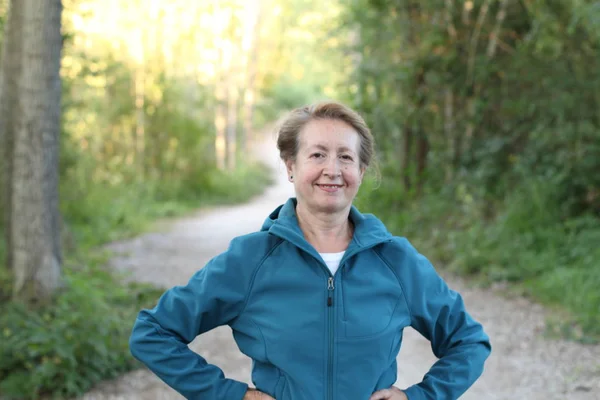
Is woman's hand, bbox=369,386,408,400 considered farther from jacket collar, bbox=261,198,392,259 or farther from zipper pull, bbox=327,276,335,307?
jacket collar, bbox=261,198,392,259

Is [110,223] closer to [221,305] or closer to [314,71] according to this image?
[221,305]

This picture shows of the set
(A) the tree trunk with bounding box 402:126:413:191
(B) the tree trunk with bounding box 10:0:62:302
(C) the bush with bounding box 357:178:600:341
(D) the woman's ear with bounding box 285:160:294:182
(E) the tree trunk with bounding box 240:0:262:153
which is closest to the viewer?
(D) the woman's ear with bounding box 285:160:294:182

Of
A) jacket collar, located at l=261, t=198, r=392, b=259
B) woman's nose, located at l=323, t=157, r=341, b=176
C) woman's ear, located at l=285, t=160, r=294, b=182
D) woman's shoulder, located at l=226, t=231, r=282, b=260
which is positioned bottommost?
woman's shoulder, located at l=226, t=231, r=282, b=260

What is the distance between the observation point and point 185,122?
647 inches

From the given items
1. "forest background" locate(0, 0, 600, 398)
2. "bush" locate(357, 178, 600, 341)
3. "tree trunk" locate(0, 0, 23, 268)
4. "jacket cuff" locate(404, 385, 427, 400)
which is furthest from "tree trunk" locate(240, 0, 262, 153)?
"jacket cuff" locate(404, 385, 427, 400)

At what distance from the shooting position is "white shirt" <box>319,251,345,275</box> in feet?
6.95

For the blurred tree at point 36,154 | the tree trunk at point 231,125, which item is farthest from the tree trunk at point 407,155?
the tree trunk at point 231,125

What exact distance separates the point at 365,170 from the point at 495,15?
7837 mm

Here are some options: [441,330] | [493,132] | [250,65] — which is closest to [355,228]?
[441,330]

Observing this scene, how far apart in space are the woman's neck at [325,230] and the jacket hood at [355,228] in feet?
0.13

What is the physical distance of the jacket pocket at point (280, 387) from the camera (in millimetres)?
2043

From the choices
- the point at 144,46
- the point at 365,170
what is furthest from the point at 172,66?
the point at 365,170

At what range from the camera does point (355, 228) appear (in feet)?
7.16

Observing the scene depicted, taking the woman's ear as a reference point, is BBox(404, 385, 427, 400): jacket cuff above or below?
below
